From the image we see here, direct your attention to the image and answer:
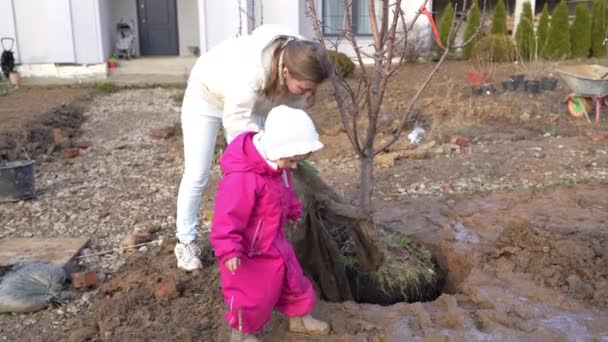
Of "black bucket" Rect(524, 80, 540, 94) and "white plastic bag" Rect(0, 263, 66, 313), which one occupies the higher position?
"black bucket" Rect(524, 80, 540, 94)

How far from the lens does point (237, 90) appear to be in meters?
3.02

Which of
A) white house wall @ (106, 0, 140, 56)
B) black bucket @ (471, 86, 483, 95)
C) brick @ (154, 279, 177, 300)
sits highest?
white house wall @ (106, 0, 140, 56)

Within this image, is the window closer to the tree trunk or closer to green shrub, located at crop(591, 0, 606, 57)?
green shrub, located at crop(591, 0, 606, 57)

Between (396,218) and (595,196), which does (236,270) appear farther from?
(595,196)

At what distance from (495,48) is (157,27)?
8237 mm

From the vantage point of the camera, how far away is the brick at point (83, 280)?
12.6 ft

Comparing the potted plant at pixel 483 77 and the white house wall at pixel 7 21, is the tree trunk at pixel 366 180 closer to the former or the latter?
the potted plant at pixel 483 77

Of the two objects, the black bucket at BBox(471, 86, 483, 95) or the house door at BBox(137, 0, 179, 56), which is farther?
the house door at BBox(137, 0, 179, 56)

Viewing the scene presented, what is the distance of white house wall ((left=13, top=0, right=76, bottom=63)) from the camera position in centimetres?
1316

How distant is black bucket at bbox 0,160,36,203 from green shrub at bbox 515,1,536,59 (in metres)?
11.7

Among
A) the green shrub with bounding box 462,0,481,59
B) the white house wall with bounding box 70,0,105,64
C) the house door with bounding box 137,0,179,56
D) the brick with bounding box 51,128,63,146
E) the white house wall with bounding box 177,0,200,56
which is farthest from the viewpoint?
the house door with bounding box 137,0,179,56

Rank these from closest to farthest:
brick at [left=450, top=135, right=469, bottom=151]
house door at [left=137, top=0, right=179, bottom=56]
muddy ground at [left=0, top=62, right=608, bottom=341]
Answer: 1. muddy ground at [left=0, top=62, right=608, bottom=341]
2. brick at [left=450, top=135, right=469, bottom=151]
3. house door at [left=137, top=0, right=179, bottom=56]

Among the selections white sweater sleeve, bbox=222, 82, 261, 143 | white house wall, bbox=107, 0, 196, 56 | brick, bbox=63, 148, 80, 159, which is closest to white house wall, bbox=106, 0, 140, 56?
white house wall, bbox=107, 0, 196, 56

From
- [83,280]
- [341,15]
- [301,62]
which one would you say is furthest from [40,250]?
[341,15]
